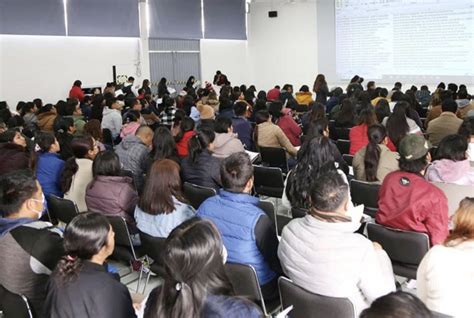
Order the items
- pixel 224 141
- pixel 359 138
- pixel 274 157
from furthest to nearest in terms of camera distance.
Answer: pixel 274 157 < pixel 359 138 < pixel 224 141

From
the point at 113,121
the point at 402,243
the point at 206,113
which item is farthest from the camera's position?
the point at 206,113

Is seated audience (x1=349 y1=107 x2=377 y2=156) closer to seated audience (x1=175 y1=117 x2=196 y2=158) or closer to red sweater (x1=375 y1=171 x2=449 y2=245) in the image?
seated audience (x1=175 y1=117 x2=196 y2=158)

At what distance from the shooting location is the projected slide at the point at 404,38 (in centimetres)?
1145

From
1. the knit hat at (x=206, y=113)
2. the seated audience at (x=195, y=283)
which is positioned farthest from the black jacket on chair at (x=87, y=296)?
the knit hat at (x=206, y=113)

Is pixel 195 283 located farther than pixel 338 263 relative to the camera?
No

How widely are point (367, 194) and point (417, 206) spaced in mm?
1001

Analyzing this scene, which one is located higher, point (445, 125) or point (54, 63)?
point (54, 63)

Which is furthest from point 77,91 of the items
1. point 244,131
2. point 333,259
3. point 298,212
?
point 333,259

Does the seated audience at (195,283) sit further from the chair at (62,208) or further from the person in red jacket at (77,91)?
the person in red jacket at (77,91)

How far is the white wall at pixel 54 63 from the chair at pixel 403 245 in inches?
384

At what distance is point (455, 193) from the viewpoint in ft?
→ 11.6

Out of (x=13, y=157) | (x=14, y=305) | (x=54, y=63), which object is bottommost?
(x=14, y=305)

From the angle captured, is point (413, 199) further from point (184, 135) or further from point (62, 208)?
point (184, 135)

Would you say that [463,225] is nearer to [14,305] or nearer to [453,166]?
[453,166]
